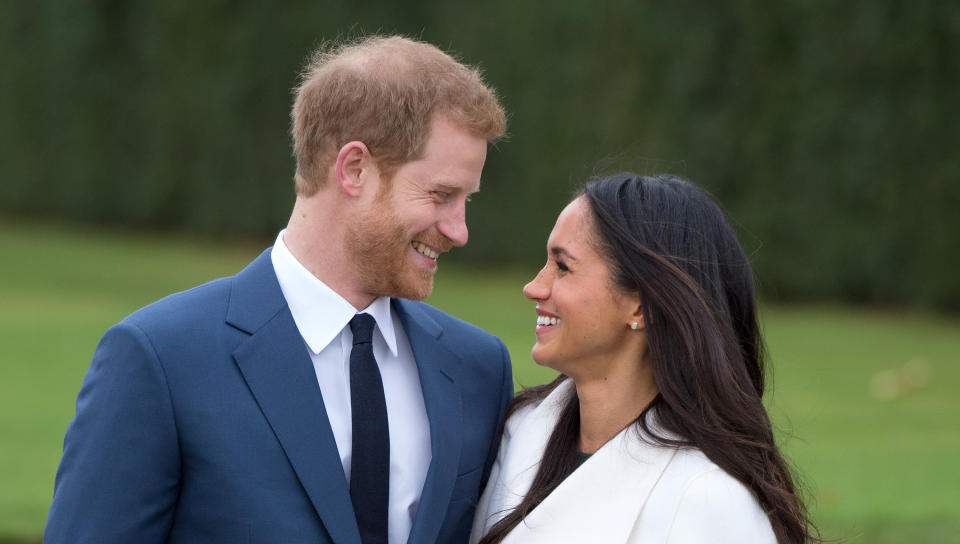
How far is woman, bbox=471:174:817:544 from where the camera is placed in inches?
112

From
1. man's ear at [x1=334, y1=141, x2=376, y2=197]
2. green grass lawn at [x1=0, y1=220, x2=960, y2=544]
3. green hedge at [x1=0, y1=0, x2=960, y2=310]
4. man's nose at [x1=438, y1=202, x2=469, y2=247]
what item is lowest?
green grass lawn at [x1=0, y1=220, x2=960, y2=544]

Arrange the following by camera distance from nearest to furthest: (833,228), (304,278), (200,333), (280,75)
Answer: (200,333), (304,278), (833,228), (280,75)

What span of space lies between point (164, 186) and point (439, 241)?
54.9ft

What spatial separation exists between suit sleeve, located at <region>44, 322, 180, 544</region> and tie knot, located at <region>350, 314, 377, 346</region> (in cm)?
50

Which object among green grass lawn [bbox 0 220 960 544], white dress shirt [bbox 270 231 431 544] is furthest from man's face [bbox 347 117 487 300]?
green grass lawn [bbox 0 220 960 544]

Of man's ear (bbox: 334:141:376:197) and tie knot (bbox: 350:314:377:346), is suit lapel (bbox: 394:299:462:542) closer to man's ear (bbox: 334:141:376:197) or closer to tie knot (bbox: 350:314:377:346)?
tie knot (bbox: 350:314:377:346)

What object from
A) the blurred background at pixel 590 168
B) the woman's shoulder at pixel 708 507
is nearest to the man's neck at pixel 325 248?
the woman's shoulder at pixel 708 507

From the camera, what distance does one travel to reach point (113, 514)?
100 inches

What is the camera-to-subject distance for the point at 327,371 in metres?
2.88

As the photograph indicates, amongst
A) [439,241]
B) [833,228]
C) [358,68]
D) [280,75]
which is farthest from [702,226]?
[280,75]

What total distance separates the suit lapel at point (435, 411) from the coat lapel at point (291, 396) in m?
0.23

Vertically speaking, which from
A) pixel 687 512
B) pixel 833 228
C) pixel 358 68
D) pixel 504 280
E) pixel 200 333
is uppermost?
pixel 358 68

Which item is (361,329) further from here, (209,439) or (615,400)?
(615,400)

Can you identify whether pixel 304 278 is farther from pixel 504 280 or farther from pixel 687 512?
pixel 504 280
